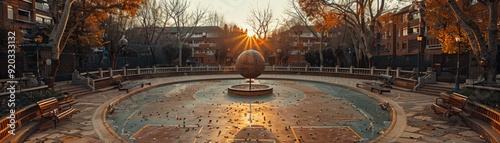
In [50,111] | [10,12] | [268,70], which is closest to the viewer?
[50,111]

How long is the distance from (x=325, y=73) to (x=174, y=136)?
1094 inches

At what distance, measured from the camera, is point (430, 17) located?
74.5 feet

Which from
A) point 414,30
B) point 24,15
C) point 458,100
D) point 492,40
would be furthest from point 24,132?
point 414,30

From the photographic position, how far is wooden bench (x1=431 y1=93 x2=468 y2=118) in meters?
9.64

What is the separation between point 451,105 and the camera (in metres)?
10.5

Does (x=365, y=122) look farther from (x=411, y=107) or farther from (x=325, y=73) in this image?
(x=325, y=73)

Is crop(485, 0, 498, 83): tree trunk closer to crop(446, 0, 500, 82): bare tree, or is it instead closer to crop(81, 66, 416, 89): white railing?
crop(446, 0, 500, 82): bare tree

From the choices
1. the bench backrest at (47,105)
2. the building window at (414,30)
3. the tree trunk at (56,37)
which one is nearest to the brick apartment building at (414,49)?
the building window at (414,30)

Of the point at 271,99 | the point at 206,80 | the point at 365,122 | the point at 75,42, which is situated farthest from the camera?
the point at 206,80

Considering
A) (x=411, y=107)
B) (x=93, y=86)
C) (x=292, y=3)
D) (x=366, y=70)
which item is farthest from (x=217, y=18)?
(x=411, y=107)

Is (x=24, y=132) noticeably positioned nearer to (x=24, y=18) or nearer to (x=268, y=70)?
(x=268, y=70)

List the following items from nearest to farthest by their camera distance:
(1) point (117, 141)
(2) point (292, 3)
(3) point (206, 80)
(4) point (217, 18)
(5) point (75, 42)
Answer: (1) point (117, 141), (5) point (75, 42), (3) point (206, 80), (2) point (292, 3), (4) point (217, 18)

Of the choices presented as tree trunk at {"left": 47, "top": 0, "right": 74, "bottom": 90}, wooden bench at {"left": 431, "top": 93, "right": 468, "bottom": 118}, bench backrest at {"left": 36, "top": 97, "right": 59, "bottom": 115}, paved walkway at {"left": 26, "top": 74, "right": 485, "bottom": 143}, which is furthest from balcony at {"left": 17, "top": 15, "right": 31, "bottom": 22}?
wooden bench at {"left": 431, "top": 93, "right": 468, "bottom": 118}

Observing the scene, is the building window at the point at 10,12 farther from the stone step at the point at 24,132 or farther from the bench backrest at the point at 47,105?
the stone step at the point at 24,132
